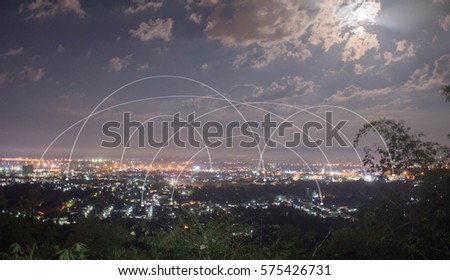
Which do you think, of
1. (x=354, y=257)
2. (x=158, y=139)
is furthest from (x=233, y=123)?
(x=354, y=257)

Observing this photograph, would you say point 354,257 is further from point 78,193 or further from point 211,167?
point 78,193

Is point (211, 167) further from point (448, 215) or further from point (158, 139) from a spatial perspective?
point (448, 215)

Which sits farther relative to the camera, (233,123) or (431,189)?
(233,123)

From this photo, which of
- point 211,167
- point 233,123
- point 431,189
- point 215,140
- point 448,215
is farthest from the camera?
point 211,167

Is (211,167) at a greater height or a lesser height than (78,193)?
greater

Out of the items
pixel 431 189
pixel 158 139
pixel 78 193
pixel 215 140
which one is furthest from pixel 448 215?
pixel 78 193

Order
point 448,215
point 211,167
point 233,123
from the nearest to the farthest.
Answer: point 448,215, point 233,123, point 211,167

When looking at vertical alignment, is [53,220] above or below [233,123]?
below
